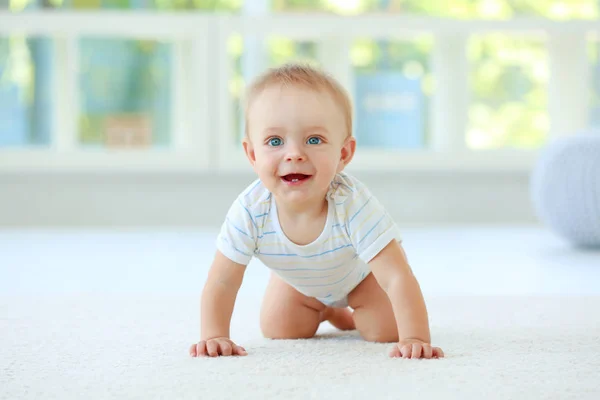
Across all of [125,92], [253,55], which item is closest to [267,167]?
[253,55]

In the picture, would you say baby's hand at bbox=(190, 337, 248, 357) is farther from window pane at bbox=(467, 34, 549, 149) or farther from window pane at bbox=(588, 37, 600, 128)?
window pane at bbox=(588, 37, 600, 128)

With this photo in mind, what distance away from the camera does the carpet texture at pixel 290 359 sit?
0.81 m

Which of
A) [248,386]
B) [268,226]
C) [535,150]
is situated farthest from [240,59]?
[248,386]

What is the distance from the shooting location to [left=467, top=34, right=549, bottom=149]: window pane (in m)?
3.22

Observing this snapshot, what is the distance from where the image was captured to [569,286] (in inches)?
63.3

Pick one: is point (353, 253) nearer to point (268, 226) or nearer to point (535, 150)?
point (268, 226)

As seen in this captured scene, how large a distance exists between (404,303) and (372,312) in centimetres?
12

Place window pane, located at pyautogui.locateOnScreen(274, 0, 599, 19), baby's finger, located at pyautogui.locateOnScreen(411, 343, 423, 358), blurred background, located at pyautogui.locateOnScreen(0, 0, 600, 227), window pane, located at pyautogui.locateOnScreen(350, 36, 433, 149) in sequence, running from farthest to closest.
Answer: window pane, located at pyautogui.locateOnScreen(274, 0, 599, 19) < window pane, located at pyautogui.locateOnScreen(350, 36, 433, 149) < blurred background, located at pyautogui.locateOnScreen(0, 0, 600, 227) < baby's finger, located at pyautogui.locateOnScreen(411, 343, 423, 358)

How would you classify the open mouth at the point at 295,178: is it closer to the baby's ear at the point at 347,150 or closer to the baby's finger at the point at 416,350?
the baby's ear at the point at 347,150

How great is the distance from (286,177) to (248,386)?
0.29 meters

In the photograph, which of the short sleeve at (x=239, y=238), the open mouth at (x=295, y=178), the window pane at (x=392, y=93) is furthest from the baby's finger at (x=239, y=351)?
the window pane at (x=392, y=93)

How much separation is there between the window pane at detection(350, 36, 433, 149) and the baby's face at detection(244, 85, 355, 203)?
7.10ft

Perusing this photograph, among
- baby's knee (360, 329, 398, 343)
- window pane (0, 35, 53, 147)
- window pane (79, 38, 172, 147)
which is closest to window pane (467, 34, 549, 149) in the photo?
window pane (79, 38, 172, 147)

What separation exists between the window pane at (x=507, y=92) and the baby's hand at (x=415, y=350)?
2312 mm
